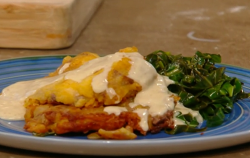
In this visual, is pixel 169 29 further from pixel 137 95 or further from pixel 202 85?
pixel 137 95

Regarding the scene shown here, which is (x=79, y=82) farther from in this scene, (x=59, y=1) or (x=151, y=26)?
(x=151, y=26)

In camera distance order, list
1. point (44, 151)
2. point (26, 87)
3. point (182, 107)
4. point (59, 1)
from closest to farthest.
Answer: point (44, 151) → point (182, 107) → point (26, 87) → point (59, 1)

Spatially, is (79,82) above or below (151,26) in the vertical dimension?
above

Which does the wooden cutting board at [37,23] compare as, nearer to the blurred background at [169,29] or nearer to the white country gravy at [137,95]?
the blurred background at [169,29]

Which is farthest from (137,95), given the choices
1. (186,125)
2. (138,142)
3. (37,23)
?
(37,23)

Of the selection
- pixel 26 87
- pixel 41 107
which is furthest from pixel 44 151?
pixel 26 87

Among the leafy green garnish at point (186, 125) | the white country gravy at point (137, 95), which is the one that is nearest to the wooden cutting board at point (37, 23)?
the white country gravy at point (137, 95)
